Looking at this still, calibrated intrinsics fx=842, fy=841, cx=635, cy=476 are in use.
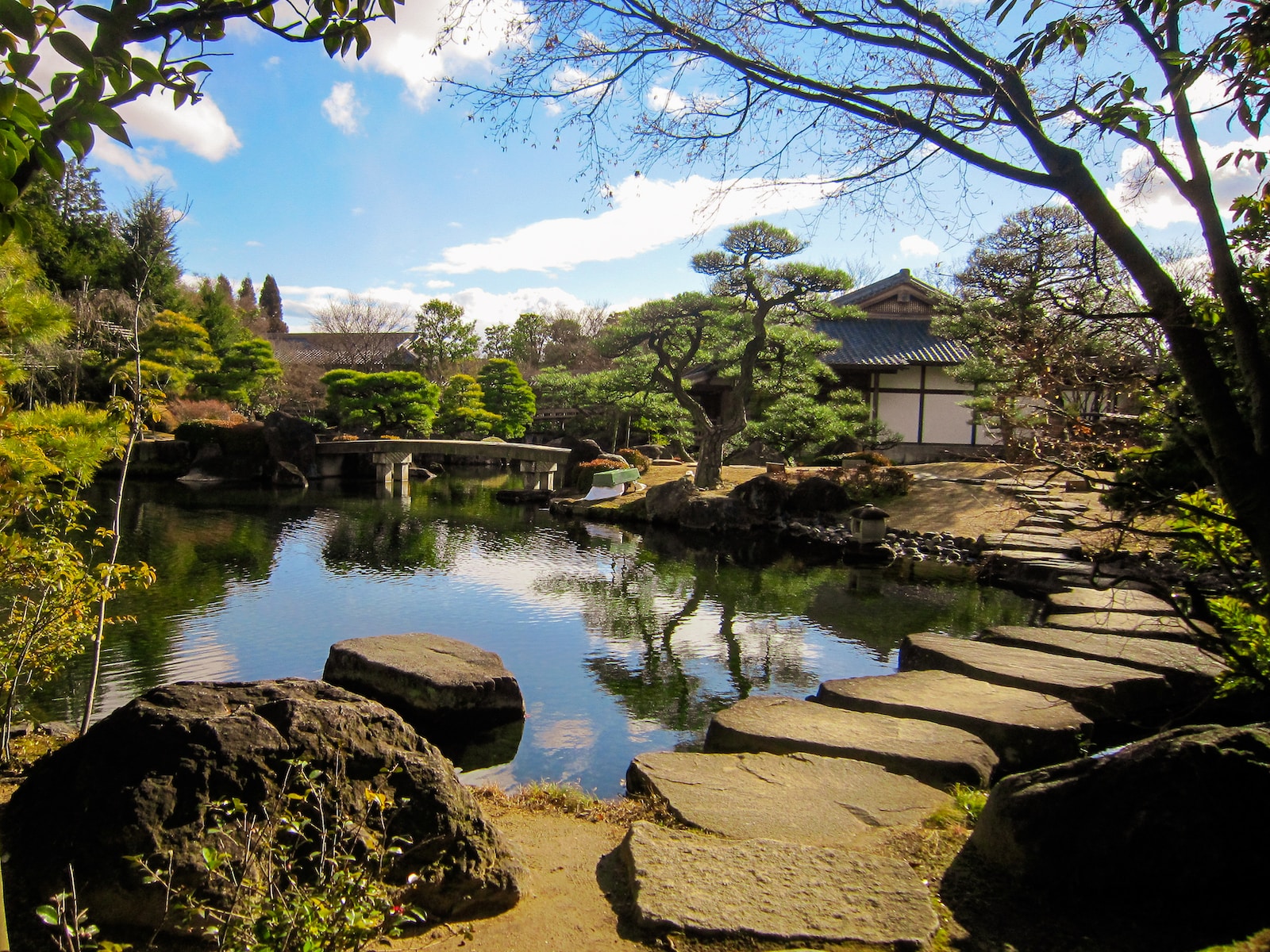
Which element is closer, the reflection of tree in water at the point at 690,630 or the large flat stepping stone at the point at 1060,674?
the large flat stepping stone at the point at 1060,674

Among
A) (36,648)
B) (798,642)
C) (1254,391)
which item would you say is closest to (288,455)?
(798,642)

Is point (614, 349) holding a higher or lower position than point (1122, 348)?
higher

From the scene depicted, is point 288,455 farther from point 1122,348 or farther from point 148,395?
point 1122,348

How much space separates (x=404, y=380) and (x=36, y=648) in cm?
2616

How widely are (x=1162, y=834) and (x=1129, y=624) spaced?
509 cm

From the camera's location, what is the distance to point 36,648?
4277 mm

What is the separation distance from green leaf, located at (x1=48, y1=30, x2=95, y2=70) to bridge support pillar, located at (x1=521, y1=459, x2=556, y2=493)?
22.0 m

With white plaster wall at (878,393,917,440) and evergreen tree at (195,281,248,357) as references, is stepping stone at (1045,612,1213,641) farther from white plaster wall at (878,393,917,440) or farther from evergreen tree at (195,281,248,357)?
evergreen tree at (195,281,248,357)

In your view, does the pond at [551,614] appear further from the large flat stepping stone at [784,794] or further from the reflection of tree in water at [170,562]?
the large flat stepping stone at [784,794]

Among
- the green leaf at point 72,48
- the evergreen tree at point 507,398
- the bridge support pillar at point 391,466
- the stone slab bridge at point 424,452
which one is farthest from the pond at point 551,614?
the evergreen tree at point 507,398

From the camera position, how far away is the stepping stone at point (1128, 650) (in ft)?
18.0

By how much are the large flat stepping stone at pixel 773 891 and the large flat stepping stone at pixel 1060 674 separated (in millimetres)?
2824

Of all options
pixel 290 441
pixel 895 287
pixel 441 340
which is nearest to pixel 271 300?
pixel 441 340

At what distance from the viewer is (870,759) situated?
4.35 meters
